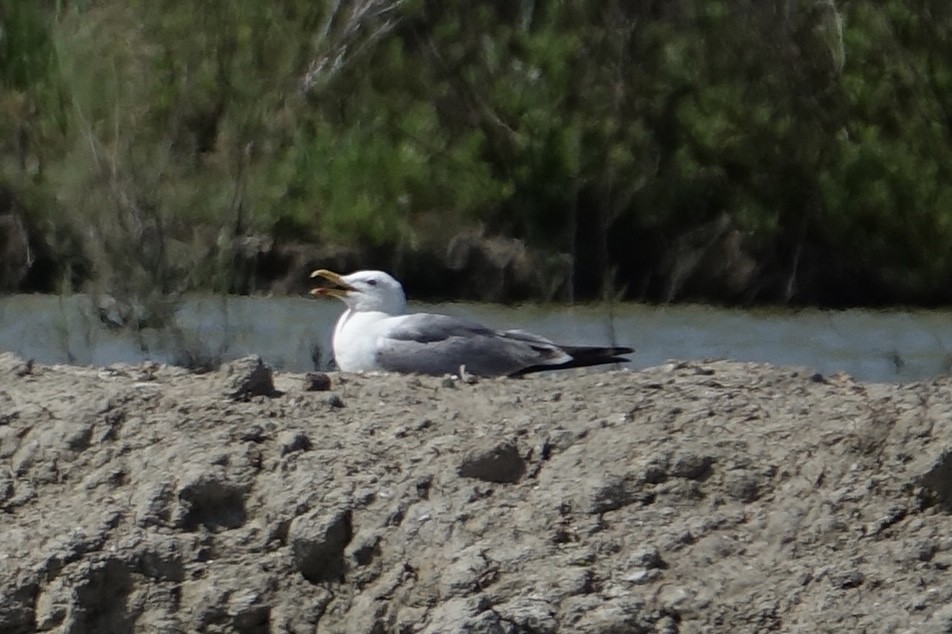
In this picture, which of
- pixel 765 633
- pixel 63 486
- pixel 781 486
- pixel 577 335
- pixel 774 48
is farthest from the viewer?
pixel 774 48

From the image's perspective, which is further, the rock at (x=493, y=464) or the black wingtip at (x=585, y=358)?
the black wingtip at (x=585, y=358)

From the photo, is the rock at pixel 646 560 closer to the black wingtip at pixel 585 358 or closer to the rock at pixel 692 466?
the rock at pixel 692 466

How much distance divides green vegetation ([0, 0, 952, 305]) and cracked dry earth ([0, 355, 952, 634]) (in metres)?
8.81

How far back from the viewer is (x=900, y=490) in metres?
5.57

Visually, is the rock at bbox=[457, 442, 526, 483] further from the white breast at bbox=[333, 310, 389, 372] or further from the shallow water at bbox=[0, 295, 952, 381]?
the shallow water at bbox=[0, 295, 952, 381]

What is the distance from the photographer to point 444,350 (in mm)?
8031

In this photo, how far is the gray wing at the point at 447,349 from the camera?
314 inches

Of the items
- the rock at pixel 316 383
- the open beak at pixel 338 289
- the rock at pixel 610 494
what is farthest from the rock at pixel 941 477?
the open beak at pixel 338 289

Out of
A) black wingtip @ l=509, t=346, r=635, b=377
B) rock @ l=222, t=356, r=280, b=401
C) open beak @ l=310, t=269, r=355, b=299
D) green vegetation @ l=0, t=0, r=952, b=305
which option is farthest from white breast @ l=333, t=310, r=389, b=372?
green vegetation @ l=0, t=0, r=952, b=305

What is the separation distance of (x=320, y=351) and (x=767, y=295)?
553cm

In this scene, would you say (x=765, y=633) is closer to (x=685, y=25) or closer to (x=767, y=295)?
(x=767, y=295)

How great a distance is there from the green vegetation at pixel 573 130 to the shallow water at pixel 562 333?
0.59 meters

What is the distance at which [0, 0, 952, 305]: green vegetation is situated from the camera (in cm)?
1559

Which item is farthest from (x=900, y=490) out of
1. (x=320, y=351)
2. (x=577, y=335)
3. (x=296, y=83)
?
(x=296, y=83)
